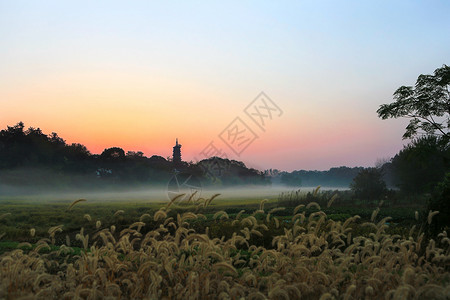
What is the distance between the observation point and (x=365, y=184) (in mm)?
37250

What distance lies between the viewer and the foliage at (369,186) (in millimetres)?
36191

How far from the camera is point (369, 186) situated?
3697 cm

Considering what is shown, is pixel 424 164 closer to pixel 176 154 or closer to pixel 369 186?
pixel 369 186

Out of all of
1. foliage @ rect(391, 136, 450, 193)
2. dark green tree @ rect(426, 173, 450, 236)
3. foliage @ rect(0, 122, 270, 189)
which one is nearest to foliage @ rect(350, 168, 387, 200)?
foliage @ rect(391, 136, 450, 193)

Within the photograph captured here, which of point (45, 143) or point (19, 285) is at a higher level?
point (45, 143)

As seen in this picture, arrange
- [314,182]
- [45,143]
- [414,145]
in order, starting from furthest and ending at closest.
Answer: [314,182] → [45,143] → [414,145]

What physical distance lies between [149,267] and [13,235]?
11.8 meters

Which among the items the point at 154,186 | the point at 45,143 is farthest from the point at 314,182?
the point at 45,143

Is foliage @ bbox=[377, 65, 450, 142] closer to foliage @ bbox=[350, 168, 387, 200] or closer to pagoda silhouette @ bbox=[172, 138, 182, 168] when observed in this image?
foliage @ bbox=[350, 168, 387, 200]

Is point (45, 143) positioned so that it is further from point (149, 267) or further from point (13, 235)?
point (149, 267)

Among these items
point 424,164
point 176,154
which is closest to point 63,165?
point 176,154

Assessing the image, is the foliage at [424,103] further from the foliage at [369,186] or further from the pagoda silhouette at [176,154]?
the pagoda silhouette at [176,154]

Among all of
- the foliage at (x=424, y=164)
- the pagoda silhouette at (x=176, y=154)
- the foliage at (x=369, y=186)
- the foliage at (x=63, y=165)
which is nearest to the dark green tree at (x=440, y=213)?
the foliage at (x=424, y=164)

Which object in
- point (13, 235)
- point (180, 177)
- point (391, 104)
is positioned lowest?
point (13, 235)
